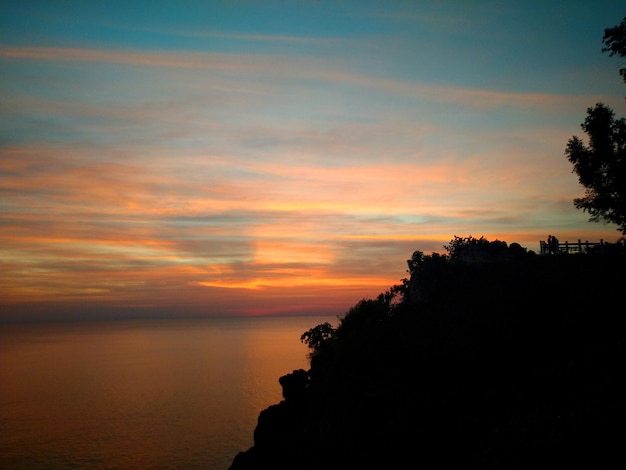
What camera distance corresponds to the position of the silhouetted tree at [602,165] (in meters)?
39.5

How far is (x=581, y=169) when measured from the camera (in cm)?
4206

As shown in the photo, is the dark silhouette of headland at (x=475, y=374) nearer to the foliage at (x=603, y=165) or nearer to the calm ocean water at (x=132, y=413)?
the foliage at (x=603, y=165)

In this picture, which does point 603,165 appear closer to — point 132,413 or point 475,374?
point 475,374

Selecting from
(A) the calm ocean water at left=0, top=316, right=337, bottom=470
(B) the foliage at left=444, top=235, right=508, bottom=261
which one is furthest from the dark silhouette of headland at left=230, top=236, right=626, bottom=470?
(A) the calm ocean water at left=0, top=316, right=337, bottom=470

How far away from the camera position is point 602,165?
1614 inches

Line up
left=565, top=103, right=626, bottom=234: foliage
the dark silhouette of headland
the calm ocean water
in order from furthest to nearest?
the calm ocean water
left=565, top=103, right=626, bottom=234: foliage
the dark silhouette of headland

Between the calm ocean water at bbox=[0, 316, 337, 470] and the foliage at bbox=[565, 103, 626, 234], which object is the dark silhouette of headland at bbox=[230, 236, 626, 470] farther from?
the calm ocean water at bbox=[0, 316, 337, 470]

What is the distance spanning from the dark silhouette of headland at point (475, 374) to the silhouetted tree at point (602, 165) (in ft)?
14.7

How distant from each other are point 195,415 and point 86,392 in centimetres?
4004

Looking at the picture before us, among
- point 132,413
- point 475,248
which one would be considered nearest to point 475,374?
point 475,248

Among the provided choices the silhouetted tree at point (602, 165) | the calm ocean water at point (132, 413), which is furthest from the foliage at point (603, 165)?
the calm ocean water at point (132, 413)

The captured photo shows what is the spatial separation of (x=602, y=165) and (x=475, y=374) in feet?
84.2

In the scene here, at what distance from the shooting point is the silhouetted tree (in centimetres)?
3953

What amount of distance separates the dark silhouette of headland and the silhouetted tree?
4.49m
